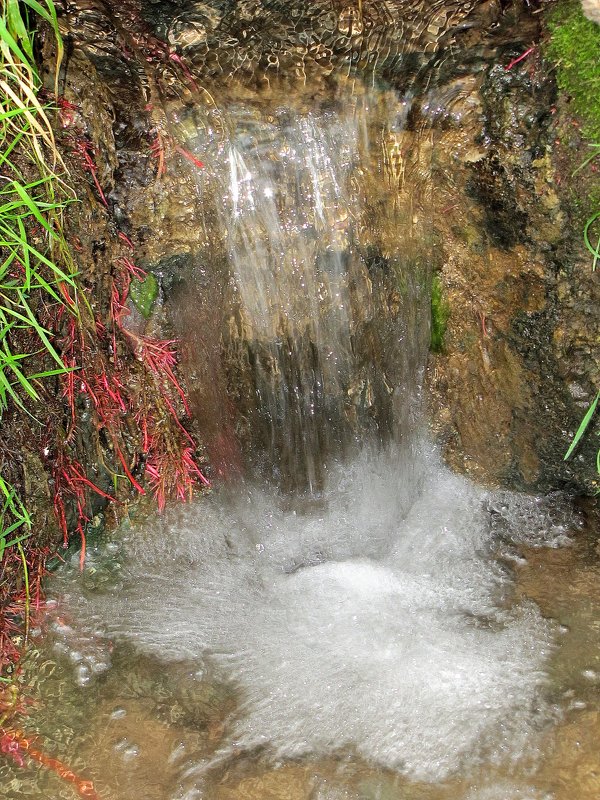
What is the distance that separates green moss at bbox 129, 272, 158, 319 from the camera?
267 cm

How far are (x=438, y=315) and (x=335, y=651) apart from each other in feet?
4.36

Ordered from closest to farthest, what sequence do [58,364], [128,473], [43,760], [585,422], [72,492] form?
[43,760], [585,422], [58,364], [72,492], [128,473]

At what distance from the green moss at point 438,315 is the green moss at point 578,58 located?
31.1 inches

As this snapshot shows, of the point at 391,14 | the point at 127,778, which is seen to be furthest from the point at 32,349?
the point at 391,14

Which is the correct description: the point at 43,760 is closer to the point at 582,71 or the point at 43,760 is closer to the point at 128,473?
the point at 128,473

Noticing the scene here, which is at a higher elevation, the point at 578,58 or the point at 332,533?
the point at 578,58

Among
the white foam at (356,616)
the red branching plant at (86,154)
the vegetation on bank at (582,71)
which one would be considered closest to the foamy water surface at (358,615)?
the white foam at (356,616)

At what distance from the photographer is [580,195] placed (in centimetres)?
224

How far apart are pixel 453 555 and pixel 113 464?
1320 mm

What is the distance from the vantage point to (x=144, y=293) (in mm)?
2680

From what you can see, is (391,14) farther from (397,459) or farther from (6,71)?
(397,459)

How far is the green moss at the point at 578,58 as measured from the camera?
2.11 m

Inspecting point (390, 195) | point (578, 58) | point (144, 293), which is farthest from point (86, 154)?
point (578, 58)

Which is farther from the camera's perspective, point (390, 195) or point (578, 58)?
point (390, 195)
